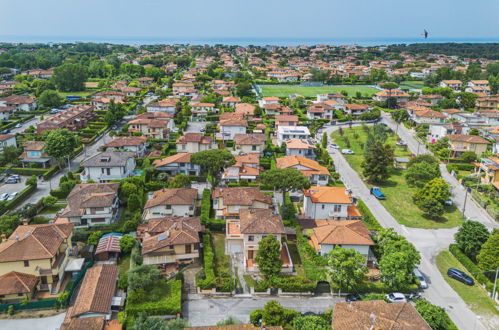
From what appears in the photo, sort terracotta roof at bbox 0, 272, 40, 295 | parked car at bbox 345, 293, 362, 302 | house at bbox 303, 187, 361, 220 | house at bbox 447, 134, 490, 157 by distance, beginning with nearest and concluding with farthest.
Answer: terracotta roof at bbox 0, 272, 40, 295, parked car at bbox 345, 293, 362, 302, house at bbox 303, 187, 361, 220, house at bbox 447, 134, 490, 157

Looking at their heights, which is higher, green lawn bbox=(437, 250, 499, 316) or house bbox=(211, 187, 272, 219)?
house bbox=(211, 187, 272, 219)

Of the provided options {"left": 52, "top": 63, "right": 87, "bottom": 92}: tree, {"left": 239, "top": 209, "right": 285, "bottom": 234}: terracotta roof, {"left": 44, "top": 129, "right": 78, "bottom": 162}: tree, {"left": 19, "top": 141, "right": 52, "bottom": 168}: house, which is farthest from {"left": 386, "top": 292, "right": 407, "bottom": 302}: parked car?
{"left": 52, "top": 63, "right": 87, "bottom": 92}: tree

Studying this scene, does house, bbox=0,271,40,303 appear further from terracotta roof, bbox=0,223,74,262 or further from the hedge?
the hedge

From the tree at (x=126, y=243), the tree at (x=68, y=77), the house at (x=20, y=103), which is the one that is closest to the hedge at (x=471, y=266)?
the tree at (x=126, y=243)

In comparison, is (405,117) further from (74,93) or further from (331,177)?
(74,93)

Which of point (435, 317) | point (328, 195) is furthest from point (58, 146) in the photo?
point (435, 317)
